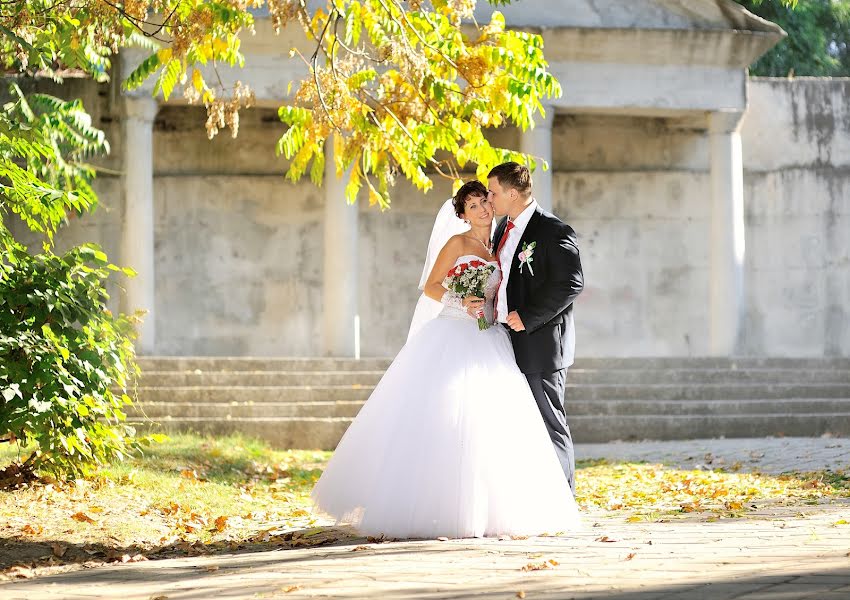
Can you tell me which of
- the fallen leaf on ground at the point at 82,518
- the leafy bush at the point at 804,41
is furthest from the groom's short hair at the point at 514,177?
the leafy bush at the point at 804,41

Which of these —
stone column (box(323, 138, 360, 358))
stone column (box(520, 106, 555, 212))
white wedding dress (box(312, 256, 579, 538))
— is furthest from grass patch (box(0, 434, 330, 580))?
stone column (box(520, 106, 555, 212))

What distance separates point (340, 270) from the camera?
62.2 feet

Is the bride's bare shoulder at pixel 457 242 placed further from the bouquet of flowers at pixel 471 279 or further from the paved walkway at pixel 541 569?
the paved walkway at pixel 541 569

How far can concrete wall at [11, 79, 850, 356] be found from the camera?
2180 centimetres

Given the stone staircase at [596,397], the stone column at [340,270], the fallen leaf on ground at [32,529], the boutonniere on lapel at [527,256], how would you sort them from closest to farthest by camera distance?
1. the boutonniere on lapel at [527,256]
2. the fallen leaf on ground at [32,529]
3. the stone staircase at [596,397]
4. the stone column at [340,270]

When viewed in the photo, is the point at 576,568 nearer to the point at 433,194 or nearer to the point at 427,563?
the point at 427,563

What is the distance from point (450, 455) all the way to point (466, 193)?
1713mm

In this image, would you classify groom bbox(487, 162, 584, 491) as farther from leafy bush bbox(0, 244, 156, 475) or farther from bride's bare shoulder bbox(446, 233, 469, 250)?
leafy bush bbox(0, 244, 156, 475)

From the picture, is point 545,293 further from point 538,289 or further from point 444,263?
point 444,263

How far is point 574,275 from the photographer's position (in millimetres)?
8047

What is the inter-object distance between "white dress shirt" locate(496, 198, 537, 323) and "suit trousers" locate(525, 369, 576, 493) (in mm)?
444

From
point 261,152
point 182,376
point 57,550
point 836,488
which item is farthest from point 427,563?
point 261,152

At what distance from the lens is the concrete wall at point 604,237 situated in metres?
21.8

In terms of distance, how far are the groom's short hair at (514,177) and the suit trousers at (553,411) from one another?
45.8 inches
